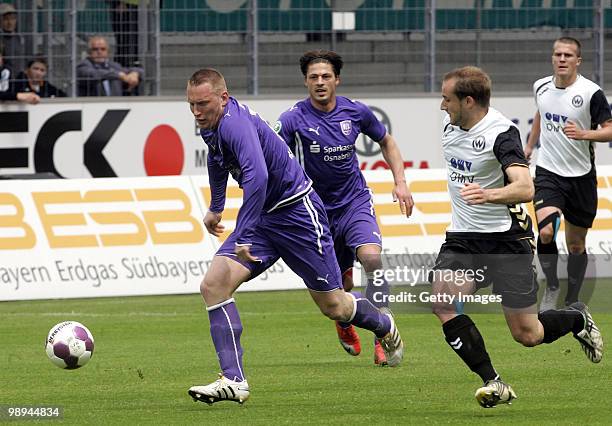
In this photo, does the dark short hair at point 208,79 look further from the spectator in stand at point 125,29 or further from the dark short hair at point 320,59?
the spectator in stand at point 125,29

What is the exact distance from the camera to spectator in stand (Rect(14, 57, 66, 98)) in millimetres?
19438

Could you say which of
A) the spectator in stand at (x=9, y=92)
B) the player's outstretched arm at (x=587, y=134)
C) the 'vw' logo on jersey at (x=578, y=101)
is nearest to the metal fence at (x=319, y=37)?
the spectator in stand at (x=9, y=92)

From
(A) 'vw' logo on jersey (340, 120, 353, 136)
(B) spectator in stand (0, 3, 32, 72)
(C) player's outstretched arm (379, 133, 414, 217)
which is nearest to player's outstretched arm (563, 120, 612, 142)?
(C) player's outstretched arm (379, 133, 414, 217)

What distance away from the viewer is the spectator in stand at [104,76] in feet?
64.4

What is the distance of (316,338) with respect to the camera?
1245 cm

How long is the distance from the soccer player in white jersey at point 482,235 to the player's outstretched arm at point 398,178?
2331 millimetres

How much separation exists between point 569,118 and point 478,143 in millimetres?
5119

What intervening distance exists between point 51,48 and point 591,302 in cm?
867

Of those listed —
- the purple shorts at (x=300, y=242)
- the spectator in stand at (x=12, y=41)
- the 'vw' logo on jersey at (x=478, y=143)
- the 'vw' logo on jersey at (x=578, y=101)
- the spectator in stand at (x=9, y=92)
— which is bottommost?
the purple shorts at (x=300, y=242)

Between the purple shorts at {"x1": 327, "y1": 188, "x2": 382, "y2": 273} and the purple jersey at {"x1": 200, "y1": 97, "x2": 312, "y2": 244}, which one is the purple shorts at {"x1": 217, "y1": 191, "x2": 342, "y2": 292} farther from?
the purple shorts at {"x1": 327, "y1": 188, "x2": 382, "y2": 273}


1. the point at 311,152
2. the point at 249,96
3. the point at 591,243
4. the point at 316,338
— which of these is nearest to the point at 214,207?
the point at 311,152

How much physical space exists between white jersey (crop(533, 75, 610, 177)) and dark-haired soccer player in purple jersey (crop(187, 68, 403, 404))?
436 centimetres

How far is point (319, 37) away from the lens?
20.4 meters

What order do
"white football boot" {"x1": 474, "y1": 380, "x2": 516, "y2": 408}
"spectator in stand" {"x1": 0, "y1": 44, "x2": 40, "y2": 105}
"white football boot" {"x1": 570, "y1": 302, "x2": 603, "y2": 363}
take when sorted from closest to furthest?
"white football boot" {"x1": 474, "y1": 380, "x2": 516, "y2": 408}, "white football boot" {"x1": 570, "y1": 302, "x2": 603, "y2": 363}, "spectator in stand" {"x1": 0, "y1": 44, "x2": 40, "y2": 105}
